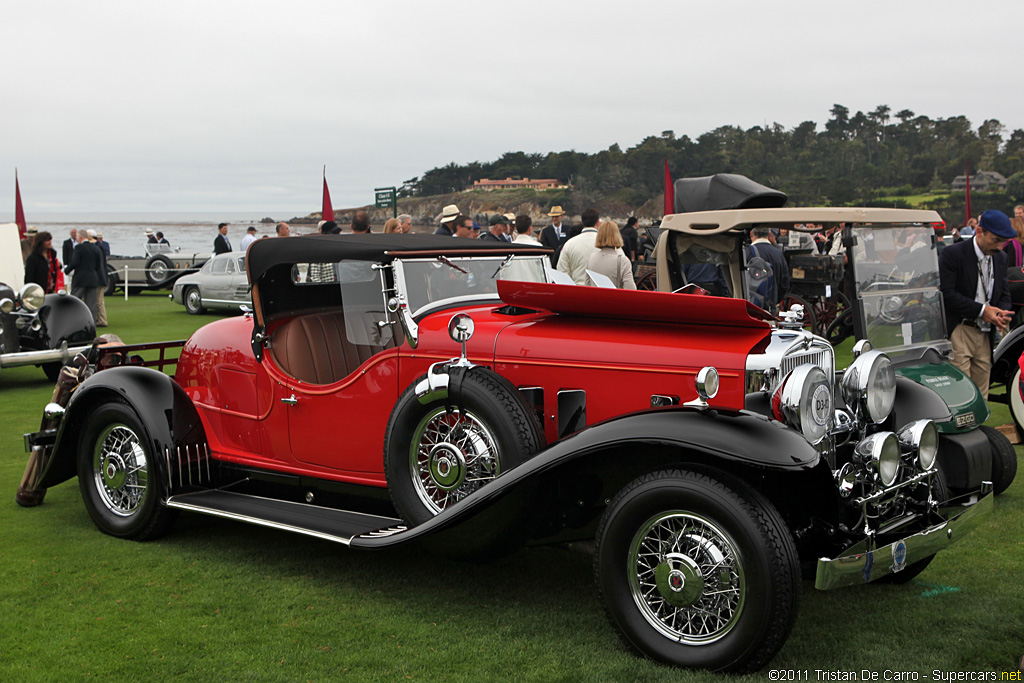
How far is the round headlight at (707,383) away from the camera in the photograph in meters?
3.15

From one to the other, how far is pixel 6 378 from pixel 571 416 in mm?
9520

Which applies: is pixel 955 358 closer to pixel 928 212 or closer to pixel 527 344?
pixel 928 212

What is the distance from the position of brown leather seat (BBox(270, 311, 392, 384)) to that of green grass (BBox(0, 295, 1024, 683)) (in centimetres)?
96

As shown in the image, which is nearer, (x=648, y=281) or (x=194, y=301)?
(x=648, y=281)

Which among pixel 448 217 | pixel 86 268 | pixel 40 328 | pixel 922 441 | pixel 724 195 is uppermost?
pixel 448 217

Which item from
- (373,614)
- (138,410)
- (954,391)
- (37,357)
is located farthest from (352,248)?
(37,357)

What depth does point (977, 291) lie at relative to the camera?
22.2ft

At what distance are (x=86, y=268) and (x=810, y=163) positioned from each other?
166ft

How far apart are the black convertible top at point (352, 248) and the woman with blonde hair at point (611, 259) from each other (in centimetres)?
385

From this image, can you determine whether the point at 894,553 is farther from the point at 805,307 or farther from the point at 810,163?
the point at 810,163

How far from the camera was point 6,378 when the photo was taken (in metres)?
10.8

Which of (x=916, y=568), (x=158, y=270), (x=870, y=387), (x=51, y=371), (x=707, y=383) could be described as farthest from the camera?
(x=158, y=270)

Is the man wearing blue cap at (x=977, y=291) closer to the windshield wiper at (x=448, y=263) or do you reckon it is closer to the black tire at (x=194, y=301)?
the windshield wiper at (x=448, y=263)

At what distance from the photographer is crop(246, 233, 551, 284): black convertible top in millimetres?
4355
